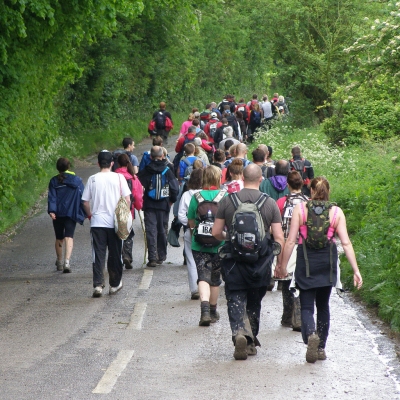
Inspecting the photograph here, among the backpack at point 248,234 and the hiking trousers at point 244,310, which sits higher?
the backpack at point 248,234

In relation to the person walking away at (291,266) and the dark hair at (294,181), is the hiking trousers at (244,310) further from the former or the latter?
the dark hair at (294,181)

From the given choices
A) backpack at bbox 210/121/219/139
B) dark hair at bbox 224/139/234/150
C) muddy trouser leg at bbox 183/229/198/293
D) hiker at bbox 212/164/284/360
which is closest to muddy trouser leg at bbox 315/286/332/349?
hiker at bbox 212/164/284/360

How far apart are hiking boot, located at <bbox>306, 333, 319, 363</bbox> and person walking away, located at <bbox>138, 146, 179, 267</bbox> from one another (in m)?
6.04

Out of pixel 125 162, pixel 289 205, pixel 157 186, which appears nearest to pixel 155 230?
pixel 157 186

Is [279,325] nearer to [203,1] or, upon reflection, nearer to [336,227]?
[336,227]

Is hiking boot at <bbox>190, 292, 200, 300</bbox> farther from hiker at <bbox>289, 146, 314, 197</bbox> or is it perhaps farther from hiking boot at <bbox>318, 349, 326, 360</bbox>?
hiking boot at <bbox>318, 349, 326, 360</bbox>

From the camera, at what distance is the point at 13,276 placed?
13.8 metres

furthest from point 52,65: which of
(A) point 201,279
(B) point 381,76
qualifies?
(A) point 201,279

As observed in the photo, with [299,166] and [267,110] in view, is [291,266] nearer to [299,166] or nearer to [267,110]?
[299,166]

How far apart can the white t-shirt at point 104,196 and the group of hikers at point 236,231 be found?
0.04ft

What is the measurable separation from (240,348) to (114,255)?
393 centimetres

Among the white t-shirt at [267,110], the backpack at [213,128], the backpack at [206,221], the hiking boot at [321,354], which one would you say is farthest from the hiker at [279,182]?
the white t-shirt at [267,110]

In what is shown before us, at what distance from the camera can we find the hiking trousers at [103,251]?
11.8 m

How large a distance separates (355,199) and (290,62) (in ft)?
54.6
